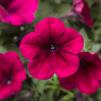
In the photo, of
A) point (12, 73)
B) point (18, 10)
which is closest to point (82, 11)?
point (18, 10)

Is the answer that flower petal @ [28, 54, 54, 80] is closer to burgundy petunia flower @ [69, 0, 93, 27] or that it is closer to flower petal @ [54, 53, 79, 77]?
flower petal @ [54, 53, 79, 77]

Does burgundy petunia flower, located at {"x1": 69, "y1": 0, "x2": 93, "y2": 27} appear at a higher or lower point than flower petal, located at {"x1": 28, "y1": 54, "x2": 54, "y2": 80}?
lower

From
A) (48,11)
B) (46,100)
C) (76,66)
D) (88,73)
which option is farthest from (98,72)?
(48,11)

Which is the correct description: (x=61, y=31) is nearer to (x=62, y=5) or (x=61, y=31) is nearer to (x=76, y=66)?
(x=76, y=66)

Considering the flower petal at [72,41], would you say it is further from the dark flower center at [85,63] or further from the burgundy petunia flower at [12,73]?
the burgundy petunia flower at [12,73]

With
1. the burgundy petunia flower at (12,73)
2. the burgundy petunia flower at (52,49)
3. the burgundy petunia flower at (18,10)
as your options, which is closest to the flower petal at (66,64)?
the burgundy petunia flower at (52,49)

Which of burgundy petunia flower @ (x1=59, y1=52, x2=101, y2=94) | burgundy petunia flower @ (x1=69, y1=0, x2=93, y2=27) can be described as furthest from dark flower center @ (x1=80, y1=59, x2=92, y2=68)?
burgundy petunia flower @ (x1=69, y1=0, x2=93, y2=27)

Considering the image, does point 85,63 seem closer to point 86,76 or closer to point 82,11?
point 86,76
